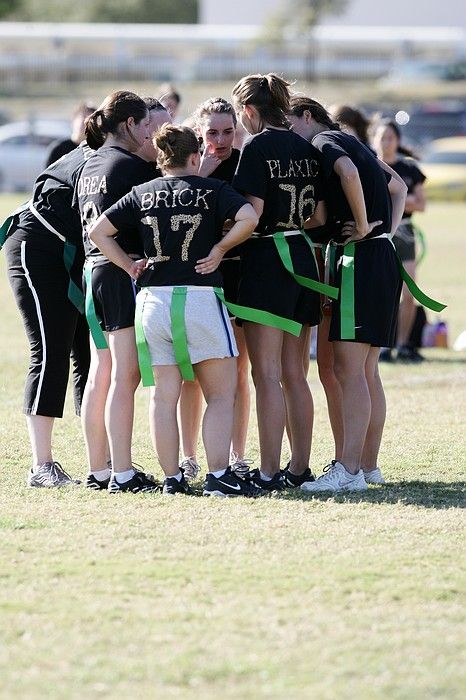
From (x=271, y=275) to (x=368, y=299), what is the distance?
1.68 ft

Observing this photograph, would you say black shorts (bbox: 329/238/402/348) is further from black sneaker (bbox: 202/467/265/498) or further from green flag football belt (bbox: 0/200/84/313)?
green flag football belt (bbox: 0/200/84/313)

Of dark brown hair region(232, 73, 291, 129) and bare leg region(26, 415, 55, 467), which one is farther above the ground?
dark brown hair region(232, 73, 291, 129)

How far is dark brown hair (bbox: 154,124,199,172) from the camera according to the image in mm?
5805

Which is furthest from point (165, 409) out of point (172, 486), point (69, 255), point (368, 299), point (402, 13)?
point (402, 13)

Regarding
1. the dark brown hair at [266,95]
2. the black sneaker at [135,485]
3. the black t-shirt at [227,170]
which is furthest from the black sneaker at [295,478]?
the dark brown hair at [266,95]

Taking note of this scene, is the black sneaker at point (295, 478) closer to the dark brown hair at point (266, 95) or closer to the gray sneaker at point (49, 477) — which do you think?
the gray sneaker at point (49, 477)

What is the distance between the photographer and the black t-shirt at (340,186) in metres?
6.12

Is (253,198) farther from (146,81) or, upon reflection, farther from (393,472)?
(146,81)

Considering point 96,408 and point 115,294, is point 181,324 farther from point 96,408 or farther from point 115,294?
point 96,408

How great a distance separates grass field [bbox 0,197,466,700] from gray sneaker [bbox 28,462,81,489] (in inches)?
3.6

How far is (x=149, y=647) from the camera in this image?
4000 mm

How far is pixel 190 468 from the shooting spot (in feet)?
21.8

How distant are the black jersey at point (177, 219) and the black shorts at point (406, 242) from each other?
15.6 ft

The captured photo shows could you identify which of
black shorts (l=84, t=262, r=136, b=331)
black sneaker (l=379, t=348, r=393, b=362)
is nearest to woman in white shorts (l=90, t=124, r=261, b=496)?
black shorts (l=84, t=262, r=136, b=331)
